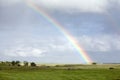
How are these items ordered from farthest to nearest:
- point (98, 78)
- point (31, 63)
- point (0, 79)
Answer: point (31, 63) → point (98, 78) → point (0, 79)

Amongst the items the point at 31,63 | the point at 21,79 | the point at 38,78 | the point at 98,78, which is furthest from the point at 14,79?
the point at 31,63

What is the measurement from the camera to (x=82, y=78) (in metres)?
81.8

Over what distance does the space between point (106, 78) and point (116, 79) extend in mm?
3197

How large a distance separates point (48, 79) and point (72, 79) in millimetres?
6887

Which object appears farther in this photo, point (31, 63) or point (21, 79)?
point (31, 63)

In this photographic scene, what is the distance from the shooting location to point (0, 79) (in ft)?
253

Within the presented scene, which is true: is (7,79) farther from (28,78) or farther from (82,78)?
(82,78)

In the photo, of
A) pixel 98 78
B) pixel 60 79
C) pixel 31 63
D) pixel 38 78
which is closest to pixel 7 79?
pixel 38 78

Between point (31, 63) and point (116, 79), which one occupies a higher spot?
point (31, 63)

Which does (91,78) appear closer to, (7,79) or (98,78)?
(98,78)

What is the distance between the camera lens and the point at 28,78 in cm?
7975

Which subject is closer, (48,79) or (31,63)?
(48,79)

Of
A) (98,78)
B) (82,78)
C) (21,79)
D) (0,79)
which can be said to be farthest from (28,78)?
(98,78)

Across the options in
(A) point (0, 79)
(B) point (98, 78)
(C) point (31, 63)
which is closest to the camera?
(A) point (0, 79)
